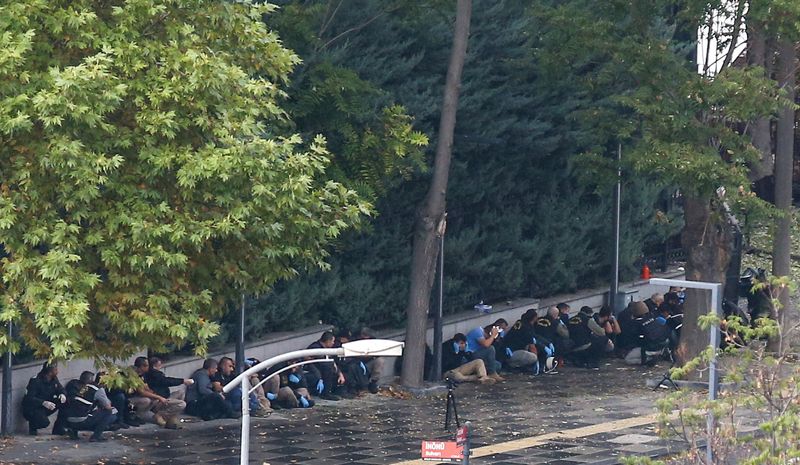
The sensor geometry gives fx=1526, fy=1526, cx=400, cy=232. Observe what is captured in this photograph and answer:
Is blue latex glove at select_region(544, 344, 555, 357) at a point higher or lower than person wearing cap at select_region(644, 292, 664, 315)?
lower

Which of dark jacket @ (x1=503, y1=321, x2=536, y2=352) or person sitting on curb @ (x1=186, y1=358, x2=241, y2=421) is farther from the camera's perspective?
dark jacket @ (x1=503, y1=321, x2=536, y2=352)

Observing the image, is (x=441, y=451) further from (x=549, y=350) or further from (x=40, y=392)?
(x=549, y=350)

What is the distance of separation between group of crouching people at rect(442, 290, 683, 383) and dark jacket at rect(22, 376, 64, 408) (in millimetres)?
9183

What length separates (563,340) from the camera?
3122 centimetres

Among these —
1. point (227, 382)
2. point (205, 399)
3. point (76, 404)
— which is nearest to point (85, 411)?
point (76, 404)

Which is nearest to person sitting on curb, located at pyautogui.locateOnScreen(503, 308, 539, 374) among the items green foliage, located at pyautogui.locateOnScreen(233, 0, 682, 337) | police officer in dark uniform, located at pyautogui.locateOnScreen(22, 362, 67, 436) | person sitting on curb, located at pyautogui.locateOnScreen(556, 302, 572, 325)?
person sitting on curb, located at pyautogui.locateOnScreen(556, 302, 572, 325)

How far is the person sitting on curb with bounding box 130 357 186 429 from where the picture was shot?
23.4 meters

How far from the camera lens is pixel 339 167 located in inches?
992

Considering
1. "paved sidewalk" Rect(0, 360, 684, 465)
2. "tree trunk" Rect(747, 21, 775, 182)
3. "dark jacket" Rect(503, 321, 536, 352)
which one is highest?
"tree trunk" Rect(747, 21, 775, 182)

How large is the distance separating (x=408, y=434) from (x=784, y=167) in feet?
33.2

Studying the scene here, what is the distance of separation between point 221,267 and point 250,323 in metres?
9.28

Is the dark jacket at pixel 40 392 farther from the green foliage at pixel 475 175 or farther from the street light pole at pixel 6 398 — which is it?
the green foliage at pixel 475 175

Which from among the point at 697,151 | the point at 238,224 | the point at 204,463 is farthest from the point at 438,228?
the point at 238,224

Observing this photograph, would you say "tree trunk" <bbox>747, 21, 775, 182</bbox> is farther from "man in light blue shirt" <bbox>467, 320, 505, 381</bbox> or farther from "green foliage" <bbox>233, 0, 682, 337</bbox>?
"man in light blue shirt" <bbox>467, 320, 505, 381</bbox>
